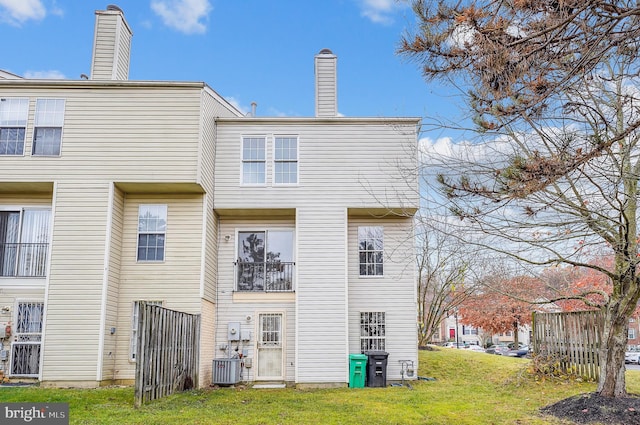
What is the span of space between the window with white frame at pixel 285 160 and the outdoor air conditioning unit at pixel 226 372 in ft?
16.2

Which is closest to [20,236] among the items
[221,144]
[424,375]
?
[221,144]

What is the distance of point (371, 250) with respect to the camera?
14.7m

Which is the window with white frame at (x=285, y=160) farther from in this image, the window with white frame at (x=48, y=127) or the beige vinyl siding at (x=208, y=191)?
the window with white frame at (x=48, y=127)

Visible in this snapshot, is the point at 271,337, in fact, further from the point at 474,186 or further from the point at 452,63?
the point at 452,63

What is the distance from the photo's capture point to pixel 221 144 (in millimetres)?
14539

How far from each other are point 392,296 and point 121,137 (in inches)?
324

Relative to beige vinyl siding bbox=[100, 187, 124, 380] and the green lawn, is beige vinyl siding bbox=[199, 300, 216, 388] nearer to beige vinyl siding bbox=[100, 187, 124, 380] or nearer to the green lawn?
the green lawn

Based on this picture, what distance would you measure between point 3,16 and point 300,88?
8754 millimetres

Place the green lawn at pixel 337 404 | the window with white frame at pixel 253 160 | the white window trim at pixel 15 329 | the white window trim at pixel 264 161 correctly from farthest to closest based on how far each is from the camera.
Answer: the window with white frame at pixel 253 160 → the white window trim at pixel 264 161 → the white window trim at pixel 15 329 → the green lawn at pixel 337 404

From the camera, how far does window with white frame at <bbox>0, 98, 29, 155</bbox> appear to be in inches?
512

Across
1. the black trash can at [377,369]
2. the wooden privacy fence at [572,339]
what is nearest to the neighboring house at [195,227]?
the black trash can at [377,369]

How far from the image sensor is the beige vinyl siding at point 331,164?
14102 mm

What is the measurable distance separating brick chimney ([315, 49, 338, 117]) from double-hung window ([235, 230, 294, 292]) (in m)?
3.67

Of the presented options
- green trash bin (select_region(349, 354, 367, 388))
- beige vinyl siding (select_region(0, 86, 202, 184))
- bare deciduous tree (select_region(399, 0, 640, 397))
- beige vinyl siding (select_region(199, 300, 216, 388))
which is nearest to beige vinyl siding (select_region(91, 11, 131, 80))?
beige vinyl siding (select_region(0, 86, 202, 184))
